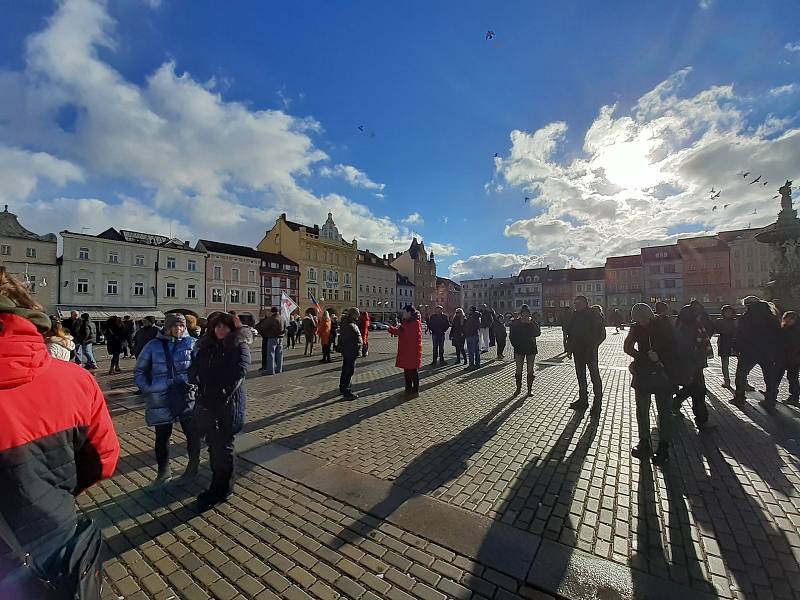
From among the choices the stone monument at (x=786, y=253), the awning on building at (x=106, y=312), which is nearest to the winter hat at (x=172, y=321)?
the stone monument at (x=786, y=253)

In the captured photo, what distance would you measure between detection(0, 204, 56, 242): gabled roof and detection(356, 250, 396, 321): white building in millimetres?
38540

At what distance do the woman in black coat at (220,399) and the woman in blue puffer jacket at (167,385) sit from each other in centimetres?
46

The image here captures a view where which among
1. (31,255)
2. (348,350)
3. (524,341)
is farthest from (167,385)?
(31,255)

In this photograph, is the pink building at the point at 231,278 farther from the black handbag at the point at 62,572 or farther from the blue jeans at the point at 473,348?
the black handbag at the point at 62,572

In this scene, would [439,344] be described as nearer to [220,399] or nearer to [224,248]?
[220,399]

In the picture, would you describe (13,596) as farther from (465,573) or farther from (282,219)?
(282,219)

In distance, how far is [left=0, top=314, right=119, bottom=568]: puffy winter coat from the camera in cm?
125

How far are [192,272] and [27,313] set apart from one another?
4531 centimetres

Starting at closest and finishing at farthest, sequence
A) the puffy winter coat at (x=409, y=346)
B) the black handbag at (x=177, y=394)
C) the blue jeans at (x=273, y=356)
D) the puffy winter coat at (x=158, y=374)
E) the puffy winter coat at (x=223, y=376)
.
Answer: the puffy winter coat at (x=223, y=376) → the puffy winter coat at (x=158, y=374) → the black handbag at (x=177, y=394) → the puffy winter coat at (x=409, y=346) → the blue jeans at (x=273, y=356)

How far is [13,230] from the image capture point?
1248 inches

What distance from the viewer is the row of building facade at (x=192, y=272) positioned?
3241 cm

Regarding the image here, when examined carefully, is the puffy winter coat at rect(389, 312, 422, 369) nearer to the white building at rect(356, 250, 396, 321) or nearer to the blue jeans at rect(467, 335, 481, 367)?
the blue jeans at rect(467, 335, 481, 367)

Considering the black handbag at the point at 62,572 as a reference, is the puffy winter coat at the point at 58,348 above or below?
above

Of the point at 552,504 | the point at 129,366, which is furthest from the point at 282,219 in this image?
the point at 552,504
